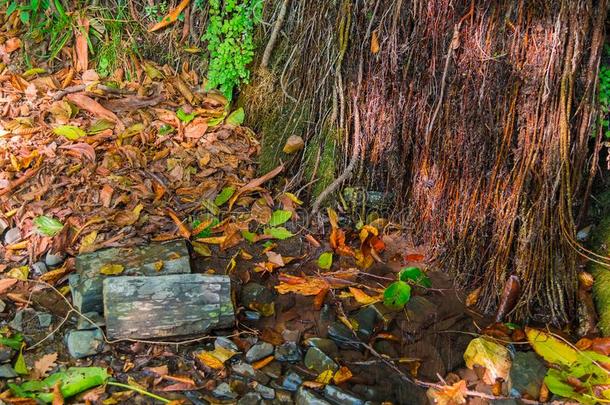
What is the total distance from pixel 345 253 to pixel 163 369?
136cm

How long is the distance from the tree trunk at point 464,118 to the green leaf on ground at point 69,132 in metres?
1.22

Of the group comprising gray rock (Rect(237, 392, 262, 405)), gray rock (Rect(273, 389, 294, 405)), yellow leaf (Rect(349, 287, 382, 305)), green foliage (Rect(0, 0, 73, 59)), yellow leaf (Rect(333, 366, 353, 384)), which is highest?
green foliage (Rect(0, 0, 73, 59))

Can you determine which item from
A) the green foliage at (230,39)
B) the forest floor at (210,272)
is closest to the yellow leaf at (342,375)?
the forest floor at (210,272)

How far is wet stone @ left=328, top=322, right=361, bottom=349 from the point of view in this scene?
322 centimetres

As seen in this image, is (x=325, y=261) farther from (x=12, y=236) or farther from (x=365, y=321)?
(x=12, y=236)

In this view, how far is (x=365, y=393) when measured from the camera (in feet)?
9.59

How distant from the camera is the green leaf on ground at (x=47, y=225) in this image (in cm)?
352

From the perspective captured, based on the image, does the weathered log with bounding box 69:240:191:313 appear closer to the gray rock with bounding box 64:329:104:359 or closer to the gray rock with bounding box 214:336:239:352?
the gray rock with bounding box 64:329:104:359

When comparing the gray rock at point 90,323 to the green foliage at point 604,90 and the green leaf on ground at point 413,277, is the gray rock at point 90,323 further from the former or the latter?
the green foliage at point 604,90

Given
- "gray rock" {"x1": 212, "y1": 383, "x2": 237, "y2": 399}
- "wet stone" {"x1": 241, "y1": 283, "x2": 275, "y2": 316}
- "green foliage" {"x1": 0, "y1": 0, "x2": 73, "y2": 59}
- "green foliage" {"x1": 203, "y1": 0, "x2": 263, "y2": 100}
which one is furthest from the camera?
"green foliage" {"x1": 0, "y1": 0, "x2": 73, "y2": 59}

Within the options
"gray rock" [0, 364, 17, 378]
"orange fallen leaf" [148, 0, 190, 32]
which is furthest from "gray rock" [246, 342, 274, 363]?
"orange fallen leaf" [148, 0, 190, 32]

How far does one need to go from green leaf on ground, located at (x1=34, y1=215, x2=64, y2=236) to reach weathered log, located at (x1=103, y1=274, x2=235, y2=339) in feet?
2.23

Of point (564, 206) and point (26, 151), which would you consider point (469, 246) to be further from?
point (26, 151)

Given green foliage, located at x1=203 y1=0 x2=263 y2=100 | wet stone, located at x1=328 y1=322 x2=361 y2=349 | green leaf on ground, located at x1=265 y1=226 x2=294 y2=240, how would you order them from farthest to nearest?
green foliage, located at x1=203 y1=0 x2=263 y2=100, green leaf on ground, located at x1=265 y1=226 x2=294 y2=240, wet stone, located at x1=328 y1=322 x2=361 y2=349
